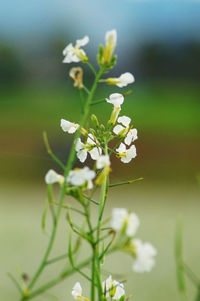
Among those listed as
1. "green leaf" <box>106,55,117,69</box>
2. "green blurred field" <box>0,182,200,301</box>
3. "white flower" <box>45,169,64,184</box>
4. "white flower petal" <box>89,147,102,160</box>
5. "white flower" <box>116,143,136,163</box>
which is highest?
"green leaf" <box>106,55,117,69</box>

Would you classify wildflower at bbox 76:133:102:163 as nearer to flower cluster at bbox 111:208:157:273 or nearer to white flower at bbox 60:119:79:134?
white flower at bbox 60:119:79:134

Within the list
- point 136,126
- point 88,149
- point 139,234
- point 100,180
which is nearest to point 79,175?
point 100,180

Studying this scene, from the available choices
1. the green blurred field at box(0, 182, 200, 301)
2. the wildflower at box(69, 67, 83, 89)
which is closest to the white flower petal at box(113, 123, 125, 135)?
the wildflower at box(69, 67, 83, 89)

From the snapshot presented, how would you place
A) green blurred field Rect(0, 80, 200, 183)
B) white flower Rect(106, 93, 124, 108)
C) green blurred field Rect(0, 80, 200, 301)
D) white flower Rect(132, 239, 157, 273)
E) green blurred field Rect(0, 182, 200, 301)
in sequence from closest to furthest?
white flower Rect(132, 239, 157, 273), white flower Rect(106, 93, 124, 108), green blurred field Rect(0, 182, 200, 301), green blurred field Rect(0, 80, 200, 301), green blurred field Rect(0, 80, 200, 183)

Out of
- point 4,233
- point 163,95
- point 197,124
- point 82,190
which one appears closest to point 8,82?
point 163,95

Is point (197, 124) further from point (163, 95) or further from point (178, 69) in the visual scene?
point (178, 69)

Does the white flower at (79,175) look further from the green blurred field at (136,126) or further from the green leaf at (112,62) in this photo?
the green blurred field at (136,126)
